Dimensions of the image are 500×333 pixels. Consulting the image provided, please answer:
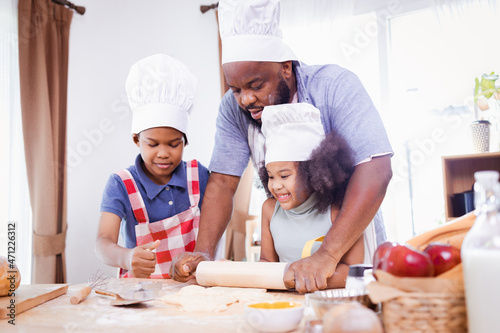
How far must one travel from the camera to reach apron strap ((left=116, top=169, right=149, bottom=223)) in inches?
66.9

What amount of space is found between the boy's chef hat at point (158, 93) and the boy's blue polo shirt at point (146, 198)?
186 mm

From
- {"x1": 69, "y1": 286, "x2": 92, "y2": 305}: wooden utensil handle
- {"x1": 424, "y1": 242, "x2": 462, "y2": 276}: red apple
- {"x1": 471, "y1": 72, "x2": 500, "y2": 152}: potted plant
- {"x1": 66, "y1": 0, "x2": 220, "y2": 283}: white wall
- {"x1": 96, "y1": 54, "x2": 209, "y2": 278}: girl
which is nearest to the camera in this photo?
{"x1": 424, "y1": 242, "x2": 462, "y2": 276}: red apple

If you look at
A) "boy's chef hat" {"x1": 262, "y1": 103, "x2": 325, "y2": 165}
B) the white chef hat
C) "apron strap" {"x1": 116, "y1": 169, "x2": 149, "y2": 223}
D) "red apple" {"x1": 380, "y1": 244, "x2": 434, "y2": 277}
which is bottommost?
"red apple" {"x1": 380, "y1": 244, "x2": 434, "y2": 277}

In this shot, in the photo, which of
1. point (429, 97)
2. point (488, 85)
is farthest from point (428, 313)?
point (429, 97)

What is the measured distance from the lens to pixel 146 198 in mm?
1734

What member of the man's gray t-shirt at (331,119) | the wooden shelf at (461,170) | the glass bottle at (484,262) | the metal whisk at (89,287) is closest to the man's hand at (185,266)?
the metal whisk at (89,287)

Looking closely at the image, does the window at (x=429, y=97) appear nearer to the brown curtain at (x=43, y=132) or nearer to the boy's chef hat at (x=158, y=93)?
the boy's chef hat at (x=158, y=93)

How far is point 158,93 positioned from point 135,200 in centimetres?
41

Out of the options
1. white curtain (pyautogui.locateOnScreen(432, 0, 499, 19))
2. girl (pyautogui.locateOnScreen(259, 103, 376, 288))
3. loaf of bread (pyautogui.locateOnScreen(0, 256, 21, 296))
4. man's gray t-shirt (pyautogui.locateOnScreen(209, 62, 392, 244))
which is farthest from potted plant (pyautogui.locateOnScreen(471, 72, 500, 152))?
loaf of bread (pyautogui.locateOnScreen(0, 256, 21, 296))

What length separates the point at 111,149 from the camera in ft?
12.6

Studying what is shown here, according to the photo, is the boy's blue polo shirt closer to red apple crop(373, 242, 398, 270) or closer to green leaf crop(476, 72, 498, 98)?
red apple crop(373, 242, 398, 270)

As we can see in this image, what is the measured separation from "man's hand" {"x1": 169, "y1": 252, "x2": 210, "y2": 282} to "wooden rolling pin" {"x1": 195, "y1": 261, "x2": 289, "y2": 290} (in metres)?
0.10

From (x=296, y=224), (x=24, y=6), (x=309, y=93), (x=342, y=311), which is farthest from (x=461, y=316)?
(x=24, y=6)

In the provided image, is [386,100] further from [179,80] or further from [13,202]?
[13,202]
